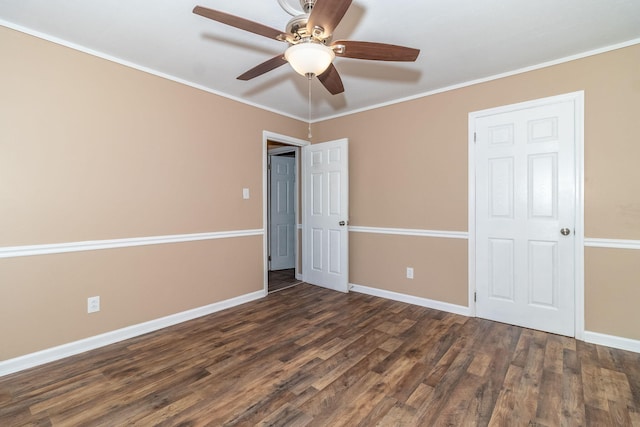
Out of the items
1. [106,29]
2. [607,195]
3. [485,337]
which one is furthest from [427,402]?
[106,29]

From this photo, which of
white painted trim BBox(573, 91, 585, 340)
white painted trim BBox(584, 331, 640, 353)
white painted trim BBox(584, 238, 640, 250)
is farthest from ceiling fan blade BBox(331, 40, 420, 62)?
white painted trim BBox(584, 331, 640, 353)

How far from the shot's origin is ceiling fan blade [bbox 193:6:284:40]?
57.6 inches

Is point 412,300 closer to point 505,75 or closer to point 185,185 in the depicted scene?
point 505,75

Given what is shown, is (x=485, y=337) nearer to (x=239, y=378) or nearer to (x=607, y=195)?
(x=607, y=195)

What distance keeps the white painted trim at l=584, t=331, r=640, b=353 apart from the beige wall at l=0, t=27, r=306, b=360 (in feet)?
11.4

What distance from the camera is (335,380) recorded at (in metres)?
2.06

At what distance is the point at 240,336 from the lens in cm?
275

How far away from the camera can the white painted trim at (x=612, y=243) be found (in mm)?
2446

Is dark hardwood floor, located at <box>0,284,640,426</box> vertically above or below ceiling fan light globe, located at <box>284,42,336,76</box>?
below

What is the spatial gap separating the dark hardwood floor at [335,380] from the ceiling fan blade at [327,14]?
2.14 meters

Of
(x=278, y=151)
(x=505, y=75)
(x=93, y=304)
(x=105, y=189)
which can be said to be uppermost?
(x=505, y=75)

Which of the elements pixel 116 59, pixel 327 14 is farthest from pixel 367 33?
pixel 116 59

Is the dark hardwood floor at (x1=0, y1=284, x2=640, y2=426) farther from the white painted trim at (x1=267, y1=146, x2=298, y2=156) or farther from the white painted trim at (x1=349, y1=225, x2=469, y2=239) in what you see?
the white painted trim at (x1=267, y1=146, x2=298, y2=156)

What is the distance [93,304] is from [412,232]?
10.8 feet
